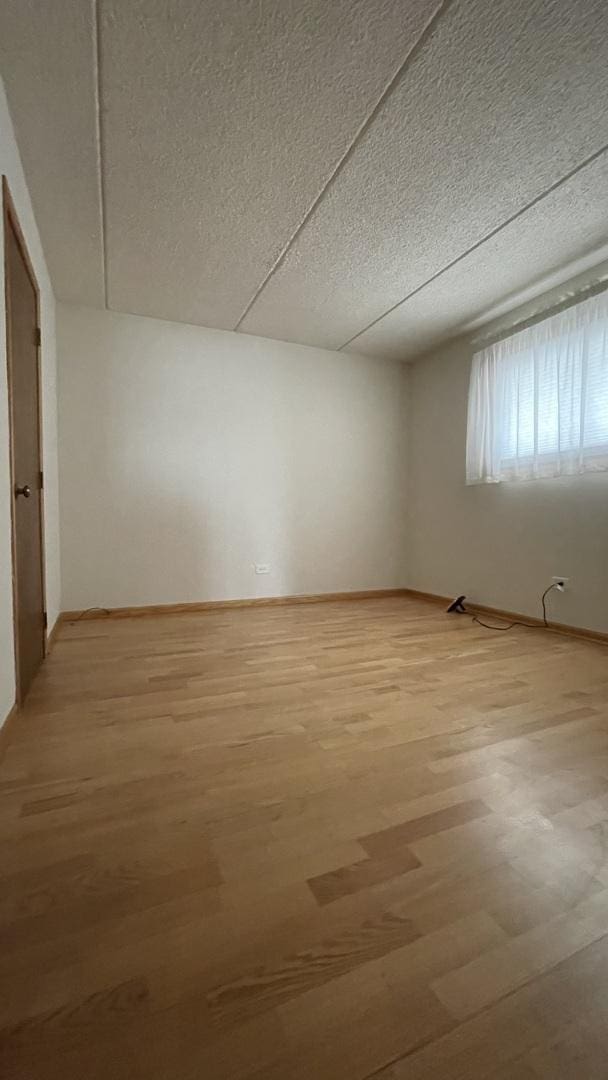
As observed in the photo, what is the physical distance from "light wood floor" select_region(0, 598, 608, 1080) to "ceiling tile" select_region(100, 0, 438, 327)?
227 centimetres

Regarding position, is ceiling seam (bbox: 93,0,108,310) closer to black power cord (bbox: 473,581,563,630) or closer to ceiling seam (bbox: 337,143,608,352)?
ceiling seam (bbox: 337,143,608,352)

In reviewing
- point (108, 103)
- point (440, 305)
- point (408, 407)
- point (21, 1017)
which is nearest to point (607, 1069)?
point (21, 1017)

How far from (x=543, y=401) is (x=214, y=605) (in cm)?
291

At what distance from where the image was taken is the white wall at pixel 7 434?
51.0 inches

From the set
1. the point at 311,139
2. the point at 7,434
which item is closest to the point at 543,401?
the point at 311,139

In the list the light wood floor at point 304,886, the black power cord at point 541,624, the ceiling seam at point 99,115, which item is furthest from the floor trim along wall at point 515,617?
the ceiling seam at point 99,115

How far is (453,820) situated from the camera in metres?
0.93

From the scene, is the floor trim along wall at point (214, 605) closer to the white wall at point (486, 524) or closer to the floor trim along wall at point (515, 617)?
the floor trim along wall at point (515, 617)

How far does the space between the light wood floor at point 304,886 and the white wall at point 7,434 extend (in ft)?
1.00

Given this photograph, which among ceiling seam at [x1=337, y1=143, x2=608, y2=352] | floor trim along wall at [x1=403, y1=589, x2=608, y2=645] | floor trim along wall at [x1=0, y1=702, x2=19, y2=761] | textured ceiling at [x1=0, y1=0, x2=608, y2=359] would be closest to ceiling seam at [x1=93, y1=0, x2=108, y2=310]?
textured ceiling at [x1=0, y1=0, x2=608, y2=359]

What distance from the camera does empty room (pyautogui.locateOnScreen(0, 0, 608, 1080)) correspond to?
60 cm

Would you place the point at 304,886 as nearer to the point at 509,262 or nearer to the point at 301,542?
the point at 301,542

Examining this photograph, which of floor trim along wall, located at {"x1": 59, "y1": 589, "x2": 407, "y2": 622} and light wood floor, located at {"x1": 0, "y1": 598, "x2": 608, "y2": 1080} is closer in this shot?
light wood floor, located at {"x1": 0, "y1": 598, "x2": 608, "y2": 1080}

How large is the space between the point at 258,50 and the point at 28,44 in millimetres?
754
